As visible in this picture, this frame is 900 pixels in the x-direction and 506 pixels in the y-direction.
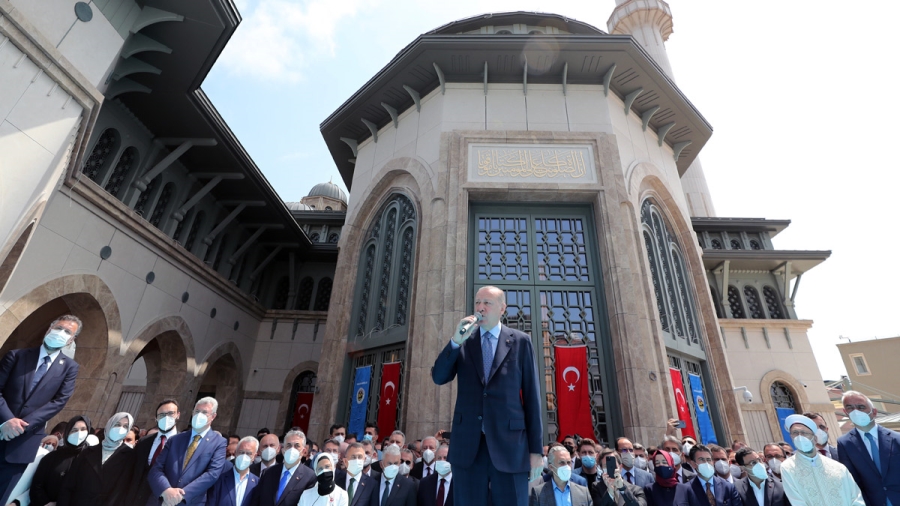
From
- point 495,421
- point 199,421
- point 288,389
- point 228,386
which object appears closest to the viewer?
point 495,421

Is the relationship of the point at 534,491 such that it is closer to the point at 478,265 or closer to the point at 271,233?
the point at 478,265

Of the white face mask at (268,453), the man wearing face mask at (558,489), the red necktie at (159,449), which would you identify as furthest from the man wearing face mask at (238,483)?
the man wearing face mask at (558,489)

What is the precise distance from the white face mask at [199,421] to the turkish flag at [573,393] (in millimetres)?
5598

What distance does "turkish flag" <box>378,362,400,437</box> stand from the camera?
8.16 m

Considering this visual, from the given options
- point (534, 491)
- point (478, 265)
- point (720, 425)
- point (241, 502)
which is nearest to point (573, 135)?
point (478, 265)

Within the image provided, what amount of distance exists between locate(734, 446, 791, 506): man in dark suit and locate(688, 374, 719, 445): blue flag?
5.04 metres

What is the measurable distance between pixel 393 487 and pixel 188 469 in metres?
2.01

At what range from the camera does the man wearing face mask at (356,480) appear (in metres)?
4.13

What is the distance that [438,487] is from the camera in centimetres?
443

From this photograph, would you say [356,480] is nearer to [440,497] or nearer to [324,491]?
[324,491]

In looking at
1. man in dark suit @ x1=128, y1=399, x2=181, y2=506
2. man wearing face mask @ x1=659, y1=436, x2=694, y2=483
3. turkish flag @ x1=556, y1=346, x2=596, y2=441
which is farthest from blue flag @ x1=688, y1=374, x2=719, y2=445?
man in dark suit @ x1=128, y1=399, x2=181, y2=506

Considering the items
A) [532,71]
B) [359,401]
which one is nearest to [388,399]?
[359,401]

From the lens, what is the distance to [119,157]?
31.6 feet

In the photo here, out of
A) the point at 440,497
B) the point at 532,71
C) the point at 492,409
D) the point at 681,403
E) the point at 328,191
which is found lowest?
the point at 440,497
